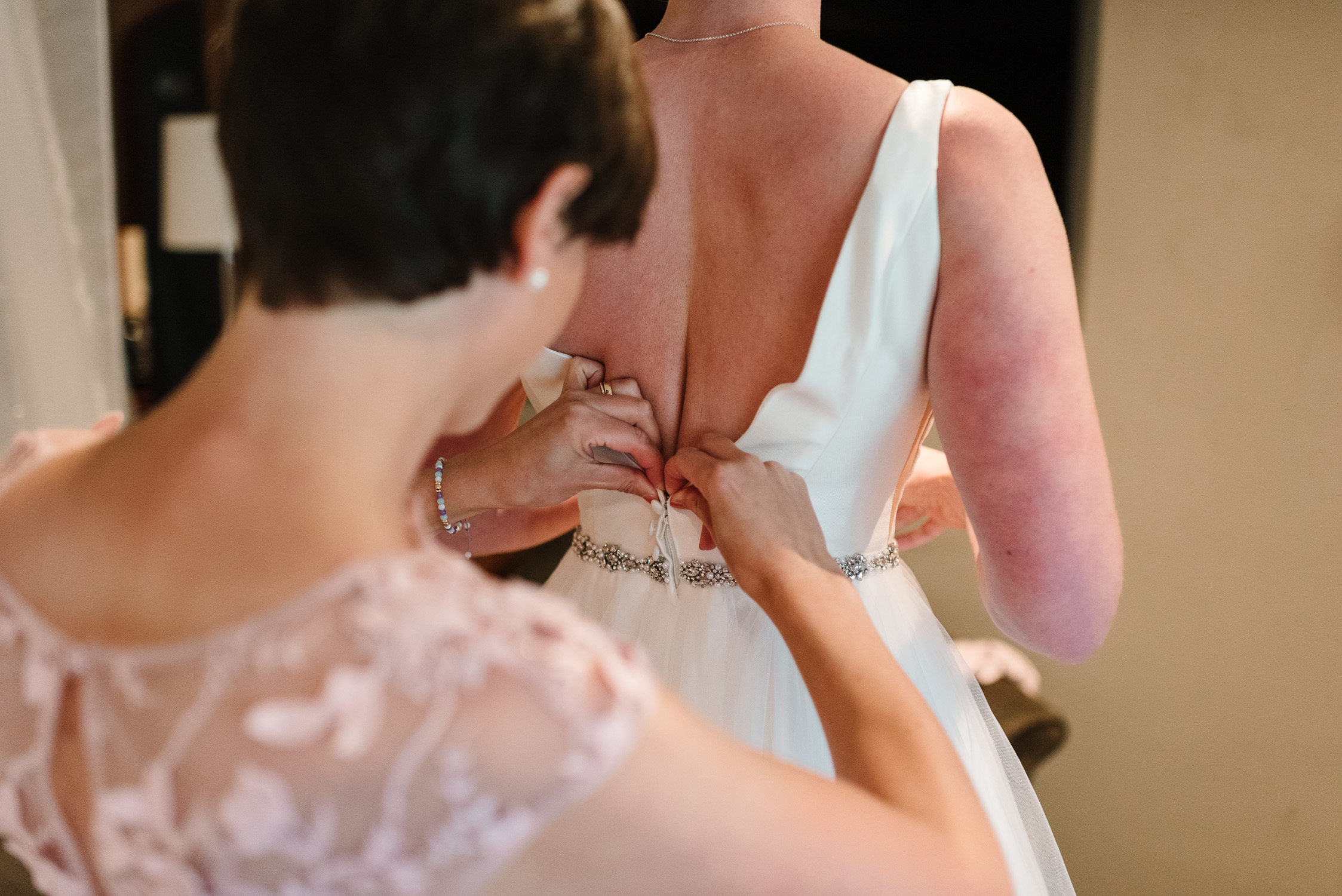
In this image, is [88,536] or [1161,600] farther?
[1161,600]

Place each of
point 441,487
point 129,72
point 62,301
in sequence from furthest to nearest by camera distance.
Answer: point 129,72 < point 62,301 < point 441,487

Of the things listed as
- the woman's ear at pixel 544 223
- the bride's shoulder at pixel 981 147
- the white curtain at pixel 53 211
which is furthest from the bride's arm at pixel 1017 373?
the white curtain at pixel 53 211

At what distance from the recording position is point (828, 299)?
2.47ft

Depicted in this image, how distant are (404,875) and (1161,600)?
194 cm

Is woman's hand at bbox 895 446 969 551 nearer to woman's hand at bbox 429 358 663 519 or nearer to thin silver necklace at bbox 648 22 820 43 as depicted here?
woman's hand at bbox 429 358 663 519

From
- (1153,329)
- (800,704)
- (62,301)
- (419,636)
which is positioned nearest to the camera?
(419,636)

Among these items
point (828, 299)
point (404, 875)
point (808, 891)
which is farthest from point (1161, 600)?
point (404, 875)

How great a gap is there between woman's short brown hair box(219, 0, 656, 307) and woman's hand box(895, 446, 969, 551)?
66 centimetres

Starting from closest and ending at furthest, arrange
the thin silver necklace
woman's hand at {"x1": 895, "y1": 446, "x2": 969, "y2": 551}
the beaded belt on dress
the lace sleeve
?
the lace sleeve → the thin silver necklace → the beaded belt on dress → woman's hand at {"x1": 895, "y1": 446, "x2": 969, "y2": 551}

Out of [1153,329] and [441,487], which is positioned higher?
[441,487]

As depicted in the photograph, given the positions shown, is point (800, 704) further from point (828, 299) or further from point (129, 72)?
point (129, 72)

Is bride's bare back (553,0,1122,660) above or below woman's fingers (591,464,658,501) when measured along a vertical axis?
above

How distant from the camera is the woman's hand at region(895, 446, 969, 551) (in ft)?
3.38

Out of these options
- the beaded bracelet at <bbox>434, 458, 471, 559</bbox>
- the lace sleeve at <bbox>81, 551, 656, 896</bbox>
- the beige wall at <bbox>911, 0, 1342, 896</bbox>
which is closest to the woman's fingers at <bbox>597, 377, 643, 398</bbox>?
the beaded bracelet at <bbox>434, 458, 471, 559</bbox>
